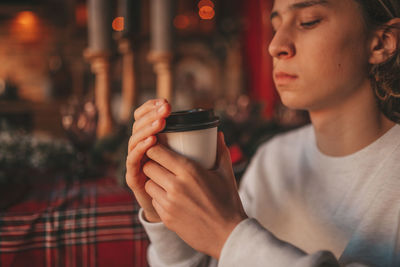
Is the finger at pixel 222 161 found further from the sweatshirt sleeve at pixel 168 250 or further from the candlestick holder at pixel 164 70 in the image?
the candlestick holder at pixel 164 70

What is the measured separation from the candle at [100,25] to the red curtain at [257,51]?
2.94 metres

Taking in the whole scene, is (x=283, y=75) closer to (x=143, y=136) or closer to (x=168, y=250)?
(x=143, y=136)

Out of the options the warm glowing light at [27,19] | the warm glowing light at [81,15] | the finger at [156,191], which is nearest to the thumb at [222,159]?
the finger at [156,191]

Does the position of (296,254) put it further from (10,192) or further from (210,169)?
(10,192)

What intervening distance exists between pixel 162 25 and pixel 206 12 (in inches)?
176

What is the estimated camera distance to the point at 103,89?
141cm

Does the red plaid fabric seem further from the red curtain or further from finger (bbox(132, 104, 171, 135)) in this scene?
the red curtain

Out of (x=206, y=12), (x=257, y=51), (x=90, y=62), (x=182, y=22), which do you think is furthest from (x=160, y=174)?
(x=206, y=12)

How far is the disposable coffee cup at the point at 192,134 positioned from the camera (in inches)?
18.9

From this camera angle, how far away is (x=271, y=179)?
0.89 m

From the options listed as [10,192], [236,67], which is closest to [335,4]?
[10,192]

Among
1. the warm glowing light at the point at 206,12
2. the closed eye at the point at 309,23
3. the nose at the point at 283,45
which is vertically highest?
the warm glowing light at the point at 206,12

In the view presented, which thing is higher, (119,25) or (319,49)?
(119,25)

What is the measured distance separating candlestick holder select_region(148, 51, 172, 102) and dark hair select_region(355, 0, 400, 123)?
0.91 m
